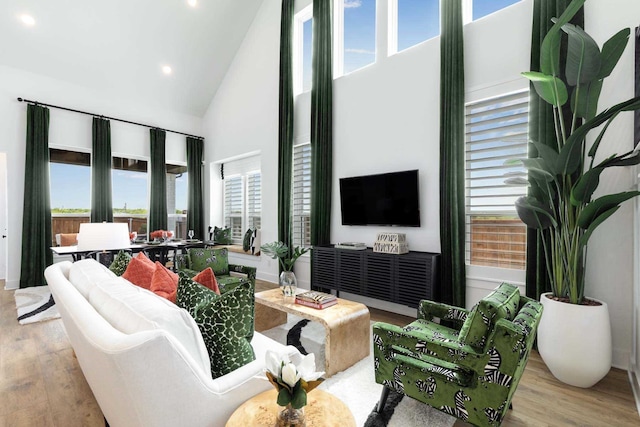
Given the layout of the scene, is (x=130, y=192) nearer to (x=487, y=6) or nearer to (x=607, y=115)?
(x=487, y=6)

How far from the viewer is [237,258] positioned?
6344mm

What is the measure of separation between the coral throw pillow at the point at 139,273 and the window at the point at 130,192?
4723 millimetres

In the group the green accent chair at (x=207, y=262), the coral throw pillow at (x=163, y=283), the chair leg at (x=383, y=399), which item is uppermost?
the coral throw pillow at (x=163, y=283)

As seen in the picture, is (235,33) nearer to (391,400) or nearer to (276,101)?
(276,101)

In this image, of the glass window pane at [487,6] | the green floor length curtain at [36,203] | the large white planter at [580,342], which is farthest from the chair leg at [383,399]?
the green floor length curtain at [36,203]

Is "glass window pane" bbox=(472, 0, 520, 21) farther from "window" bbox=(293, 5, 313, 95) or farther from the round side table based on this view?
the round side table

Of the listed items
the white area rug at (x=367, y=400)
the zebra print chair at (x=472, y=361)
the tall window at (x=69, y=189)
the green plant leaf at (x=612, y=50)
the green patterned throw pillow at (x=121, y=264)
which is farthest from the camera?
the tall window at (x=69, y=189)

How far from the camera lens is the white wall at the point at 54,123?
16.1 ft

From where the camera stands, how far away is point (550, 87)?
2.26 meters

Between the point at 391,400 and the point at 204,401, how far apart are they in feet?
4.29

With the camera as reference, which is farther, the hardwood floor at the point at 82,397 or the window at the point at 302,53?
the window at the point at 302,53

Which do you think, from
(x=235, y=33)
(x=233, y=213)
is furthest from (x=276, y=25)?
(x=233, y=213)

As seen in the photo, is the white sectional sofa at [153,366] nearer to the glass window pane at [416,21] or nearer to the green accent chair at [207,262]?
the green accent chair at [207,262]

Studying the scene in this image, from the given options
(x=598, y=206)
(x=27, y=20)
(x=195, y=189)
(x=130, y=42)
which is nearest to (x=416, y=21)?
(x=598, y=206)
